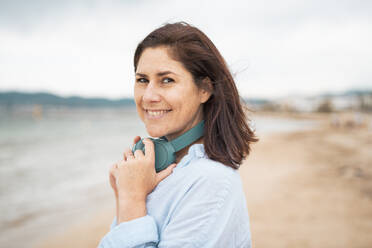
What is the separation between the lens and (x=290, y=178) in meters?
7.32

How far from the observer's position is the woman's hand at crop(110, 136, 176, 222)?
111 cm

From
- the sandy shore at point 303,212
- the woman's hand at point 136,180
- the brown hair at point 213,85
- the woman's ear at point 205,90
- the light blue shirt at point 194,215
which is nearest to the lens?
the light blue shirt at point 194,215

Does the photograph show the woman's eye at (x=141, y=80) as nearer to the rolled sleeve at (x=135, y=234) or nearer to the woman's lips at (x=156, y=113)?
the woman's lips at (x=156, y=113)

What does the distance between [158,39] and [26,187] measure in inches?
337

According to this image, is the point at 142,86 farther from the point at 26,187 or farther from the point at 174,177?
the point at 26,187

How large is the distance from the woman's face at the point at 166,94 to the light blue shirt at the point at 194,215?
0.29 m

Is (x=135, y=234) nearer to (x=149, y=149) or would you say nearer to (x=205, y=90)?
(x=149, y=149)

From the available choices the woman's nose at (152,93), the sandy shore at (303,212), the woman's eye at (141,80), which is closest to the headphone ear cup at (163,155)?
the woman's nose at (152,93)

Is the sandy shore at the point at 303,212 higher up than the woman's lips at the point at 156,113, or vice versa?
the woman's lips at the point at 156,113

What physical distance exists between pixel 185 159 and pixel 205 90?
0.41 m

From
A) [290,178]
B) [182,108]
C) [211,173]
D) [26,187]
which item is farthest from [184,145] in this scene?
[26,187]

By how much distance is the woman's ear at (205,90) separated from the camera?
4.48ft

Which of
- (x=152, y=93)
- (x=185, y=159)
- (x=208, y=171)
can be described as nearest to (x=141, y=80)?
→ (x=152, y=93)

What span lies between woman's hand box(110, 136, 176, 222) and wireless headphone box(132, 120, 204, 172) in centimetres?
7
